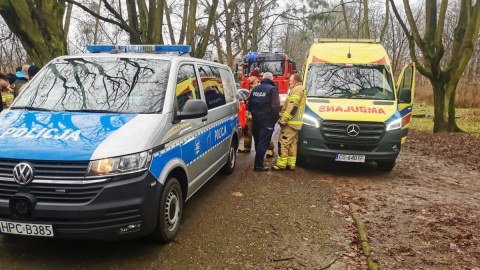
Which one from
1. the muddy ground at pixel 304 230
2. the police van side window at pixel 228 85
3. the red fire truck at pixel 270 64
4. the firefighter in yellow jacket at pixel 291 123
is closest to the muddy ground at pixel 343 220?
the muddy ground at pixel 304 230

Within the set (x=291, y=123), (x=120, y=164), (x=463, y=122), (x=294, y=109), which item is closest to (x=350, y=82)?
(x=294, y=109)

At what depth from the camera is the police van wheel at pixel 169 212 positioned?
390cm

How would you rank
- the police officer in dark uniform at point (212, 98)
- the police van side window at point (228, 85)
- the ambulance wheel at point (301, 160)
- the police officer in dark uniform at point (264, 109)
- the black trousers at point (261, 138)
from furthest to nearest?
the ambulance wheel at point (301, 160), the black trousers at point (261, 138), the police officer in dark uniform at point (264, 109), the police van side window at point (228, 85), the police officer in dark uniform at point (212, 98)

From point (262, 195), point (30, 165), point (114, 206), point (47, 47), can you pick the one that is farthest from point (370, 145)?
point (47, 47)

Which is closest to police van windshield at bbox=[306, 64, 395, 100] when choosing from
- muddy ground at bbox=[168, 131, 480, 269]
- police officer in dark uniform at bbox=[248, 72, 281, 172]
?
police officer in dark uniform at bbox=[248, 72, 281, 172]

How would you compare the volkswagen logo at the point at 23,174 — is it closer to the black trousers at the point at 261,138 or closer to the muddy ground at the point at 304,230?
the muddy ground at the point at 304,230

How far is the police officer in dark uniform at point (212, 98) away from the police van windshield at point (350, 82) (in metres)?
2.51

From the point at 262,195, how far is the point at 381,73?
3980 mm

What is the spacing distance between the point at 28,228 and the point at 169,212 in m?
1.34

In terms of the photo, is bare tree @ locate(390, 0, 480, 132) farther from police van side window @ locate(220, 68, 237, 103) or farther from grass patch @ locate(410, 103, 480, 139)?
police van side window @ locate(220, 68, 237, 103)

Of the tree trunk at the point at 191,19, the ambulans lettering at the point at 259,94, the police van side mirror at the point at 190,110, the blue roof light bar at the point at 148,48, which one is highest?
the tree trunk at the point at 191,19

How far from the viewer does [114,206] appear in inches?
132

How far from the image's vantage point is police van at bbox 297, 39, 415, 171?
704 centimetres

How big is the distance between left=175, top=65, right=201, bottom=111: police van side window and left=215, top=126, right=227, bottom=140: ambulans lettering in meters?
0.92
